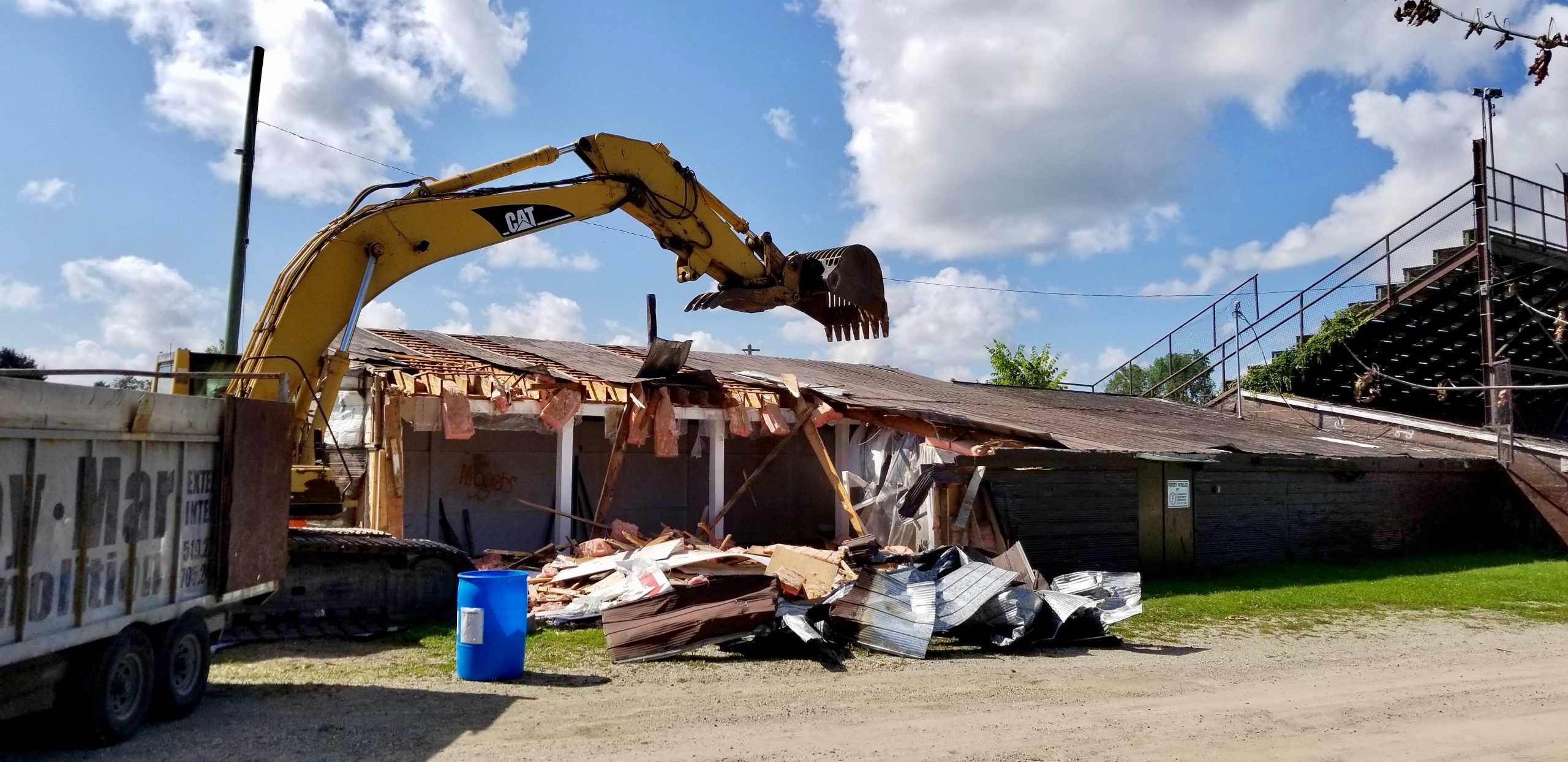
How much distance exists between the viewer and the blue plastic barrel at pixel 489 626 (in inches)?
332

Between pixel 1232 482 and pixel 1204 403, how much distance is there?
12.7m

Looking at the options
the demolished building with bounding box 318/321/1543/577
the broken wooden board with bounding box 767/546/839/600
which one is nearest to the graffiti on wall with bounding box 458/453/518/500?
the demolished building with bounding box 318/321/1543/577

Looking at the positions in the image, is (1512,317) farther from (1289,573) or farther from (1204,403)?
(1289,573)

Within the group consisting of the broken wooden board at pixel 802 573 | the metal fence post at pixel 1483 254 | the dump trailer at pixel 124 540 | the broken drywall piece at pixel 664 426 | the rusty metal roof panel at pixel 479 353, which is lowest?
the broken wooden board at pixel 802 573

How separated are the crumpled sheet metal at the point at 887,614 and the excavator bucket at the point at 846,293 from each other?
3.04 meters

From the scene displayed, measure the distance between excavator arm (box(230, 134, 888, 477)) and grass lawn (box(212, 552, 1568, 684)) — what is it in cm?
177

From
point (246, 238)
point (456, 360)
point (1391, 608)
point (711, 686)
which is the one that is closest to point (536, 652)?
point (711, 686)

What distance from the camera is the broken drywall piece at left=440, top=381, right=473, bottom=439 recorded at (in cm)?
1425

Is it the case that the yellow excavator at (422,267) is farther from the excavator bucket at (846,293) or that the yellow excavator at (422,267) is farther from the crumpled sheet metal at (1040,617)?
the crumpled sheet metal at (1040,617)

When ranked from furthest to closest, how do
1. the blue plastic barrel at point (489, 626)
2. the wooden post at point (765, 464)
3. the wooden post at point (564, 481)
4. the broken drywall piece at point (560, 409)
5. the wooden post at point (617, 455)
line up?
the wooden post at point (765, 464) < the wooden post at point (617, 455) < the wooden post at point (564, 481) < the broken drywall piece at point (560, 409) < the blue plastic barrel at point (489, 626)

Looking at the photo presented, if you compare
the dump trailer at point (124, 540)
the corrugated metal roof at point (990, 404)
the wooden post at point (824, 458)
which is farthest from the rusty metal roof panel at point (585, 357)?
the dump trailer at point (124, 540)

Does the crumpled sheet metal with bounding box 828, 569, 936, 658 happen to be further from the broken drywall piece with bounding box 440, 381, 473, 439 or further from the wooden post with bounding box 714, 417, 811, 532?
the broken drywall piece with bounding box 440, 381, 473, 439

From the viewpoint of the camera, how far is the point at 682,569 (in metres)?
12.2

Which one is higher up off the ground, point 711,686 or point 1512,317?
point 1512,317
